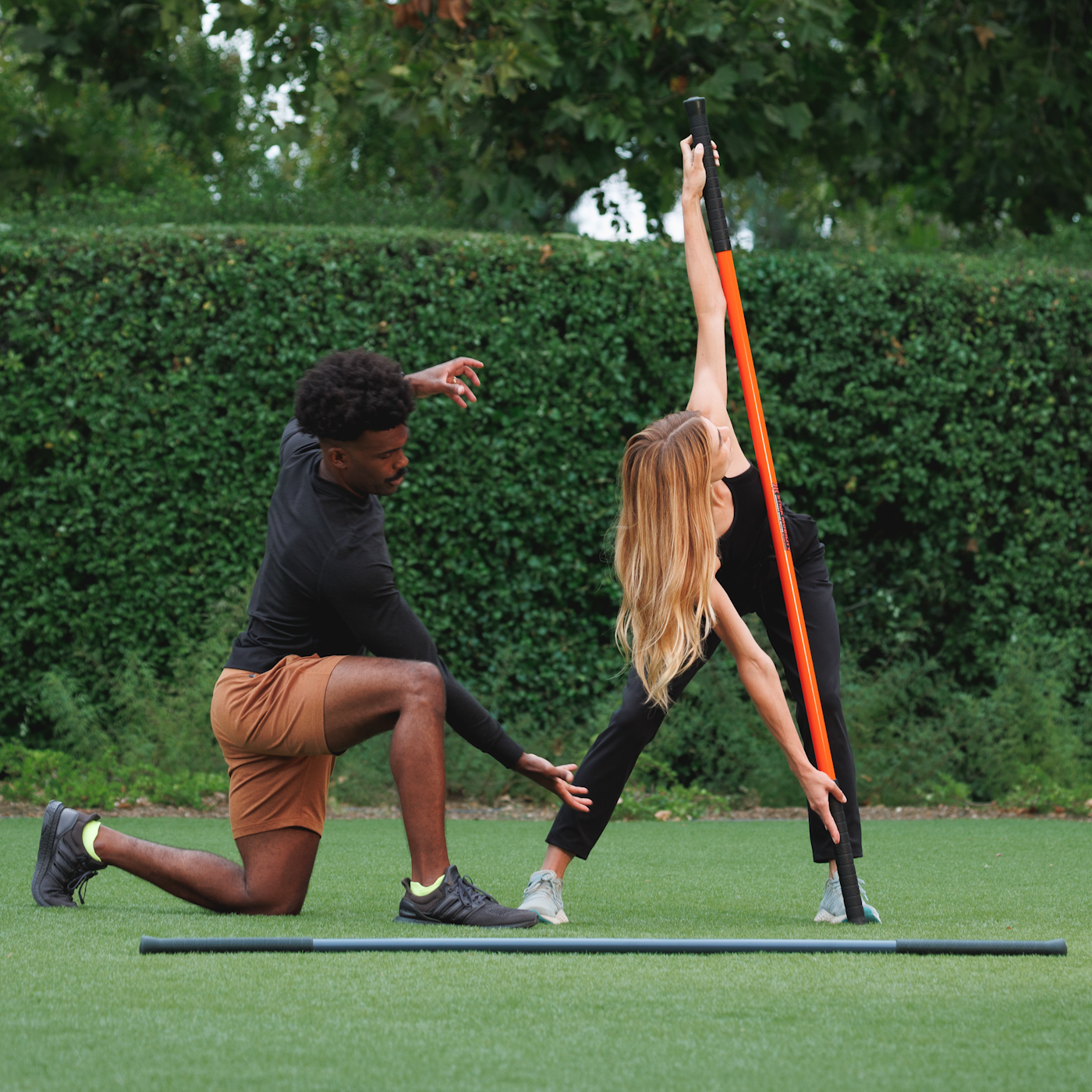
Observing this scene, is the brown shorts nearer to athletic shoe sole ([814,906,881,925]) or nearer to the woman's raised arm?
the woman's raised arm

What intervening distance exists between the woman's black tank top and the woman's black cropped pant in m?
0.07

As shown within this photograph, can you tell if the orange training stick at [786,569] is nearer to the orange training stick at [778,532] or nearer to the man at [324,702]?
the orange training stick at [778,532]

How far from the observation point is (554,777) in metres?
3.79

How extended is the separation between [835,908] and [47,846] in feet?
7.76

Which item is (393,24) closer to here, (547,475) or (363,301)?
(363,301)

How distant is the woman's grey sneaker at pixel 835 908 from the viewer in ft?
12.6

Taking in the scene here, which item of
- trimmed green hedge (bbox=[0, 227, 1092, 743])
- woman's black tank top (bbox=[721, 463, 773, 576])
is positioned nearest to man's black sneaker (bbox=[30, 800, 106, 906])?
woman's black tank top (bbox=[721, 463, 773, 576])

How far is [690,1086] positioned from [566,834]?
1.93 meters

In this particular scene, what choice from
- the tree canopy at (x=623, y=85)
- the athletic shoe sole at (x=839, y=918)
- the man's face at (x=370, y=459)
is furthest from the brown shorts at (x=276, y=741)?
the tree canopy at (x=623, y=85)

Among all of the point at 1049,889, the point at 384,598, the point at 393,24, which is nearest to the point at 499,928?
the point at 384,598

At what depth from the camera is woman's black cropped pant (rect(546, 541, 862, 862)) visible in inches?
158

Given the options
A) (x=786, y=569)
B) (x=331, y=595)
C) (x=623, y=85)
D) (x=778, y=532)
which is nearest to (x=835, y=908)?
(x=786, y=569)

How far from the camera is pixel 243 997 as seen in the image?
2680mm

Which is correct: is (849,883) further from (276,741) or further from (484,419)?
(484,419)
